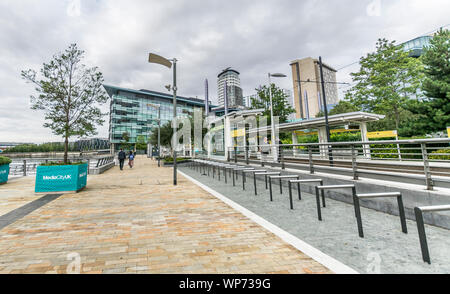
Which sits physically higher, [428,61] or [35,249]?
[428,61]

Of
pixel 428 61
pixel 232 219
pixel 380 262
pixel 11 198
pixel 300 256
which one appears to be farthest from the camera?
pixel 428 61

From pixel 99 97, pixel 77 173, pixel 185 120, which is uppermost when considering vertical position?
pixel 185 120

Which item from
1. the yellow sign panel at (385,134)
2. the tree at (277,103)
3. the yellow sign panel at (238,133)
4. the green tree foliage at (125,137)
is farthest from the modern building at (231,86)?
the yellow sign panel at (385,134)

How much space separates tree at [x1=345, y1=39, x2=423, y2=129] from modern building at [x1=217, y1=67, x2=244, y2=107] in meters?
120

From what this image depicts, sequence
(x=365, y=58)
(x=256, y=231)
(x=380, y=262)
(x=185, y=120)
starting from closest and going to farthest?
(x=380, y=262)
(x=256, y=231)
(x=365, y=58)
(x=185, y=120)

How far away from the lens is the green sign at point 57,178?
7066 mm

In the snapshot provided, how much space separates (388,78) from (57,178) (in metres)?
26.4

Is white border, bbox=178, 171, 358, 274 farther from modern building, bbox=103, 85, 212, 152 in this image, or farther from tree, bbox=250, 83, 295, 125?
modern building, bbox=103, 85, 212, 152

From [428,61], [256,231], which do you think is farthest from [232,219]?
[428,61]

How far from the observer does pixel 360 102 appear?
21375 mm

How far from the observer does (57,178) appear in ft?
23.6

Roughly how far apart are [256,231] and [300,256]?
979mm

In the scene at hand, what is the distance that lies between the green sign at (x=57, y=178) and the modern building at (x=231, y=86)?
135177mm
